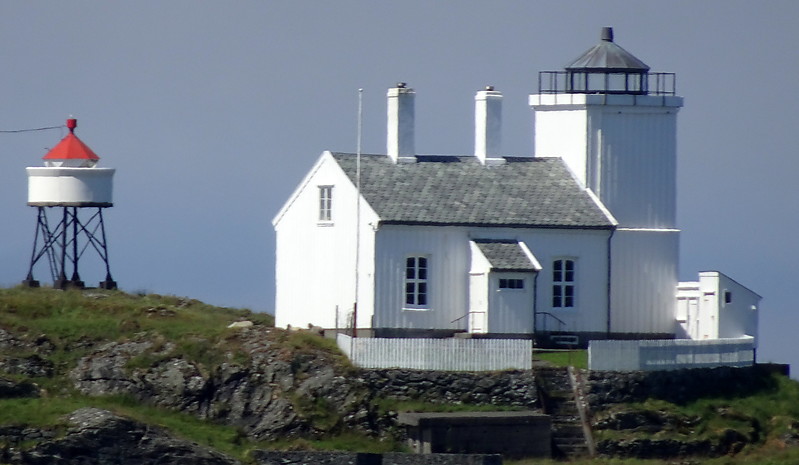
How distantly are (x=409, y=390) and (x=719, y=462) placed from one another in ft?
21.6

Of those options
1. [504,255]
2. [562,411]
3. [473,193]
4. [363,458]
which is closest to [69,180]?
[473,193]

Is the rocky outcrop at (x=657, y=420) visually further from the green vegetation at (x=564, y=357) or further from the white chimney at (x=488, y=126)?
the white chimney at (x=488, y=126)

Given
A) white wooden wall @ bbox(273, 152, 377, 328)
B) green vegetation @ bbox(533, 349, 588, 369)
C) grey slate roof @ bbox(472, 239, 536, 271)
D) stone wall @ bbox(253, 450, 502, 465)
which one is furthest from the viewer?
white wooden wall @ bbox(273, 152, 377, 328)

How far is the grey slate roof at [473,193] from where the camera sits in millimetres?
46438

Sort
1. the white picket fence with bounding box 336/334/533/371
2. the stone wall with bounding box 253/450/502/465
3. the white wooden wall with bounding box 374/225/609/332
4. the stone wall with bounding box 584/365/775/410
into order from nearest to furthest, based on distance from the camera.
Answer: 1. the stone wall with bounding box 253/450/502/465
2. the white picket fence with bounding box 336/334/533/371
3. the stone wall with bounding box 584/365/775/410
4. the white wooden wall with bounding box 374/225/609/332

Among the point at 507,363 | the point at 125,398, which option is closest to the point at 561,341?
the point at 507,363

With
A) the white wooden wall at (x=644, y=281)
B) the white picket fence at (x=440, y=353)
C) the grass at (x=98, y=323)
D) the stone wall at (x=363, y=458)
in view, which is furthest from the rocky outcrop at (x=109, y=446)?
the white wooden wall at (x=644, y=281)

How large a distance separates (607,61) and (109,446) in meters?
16.4

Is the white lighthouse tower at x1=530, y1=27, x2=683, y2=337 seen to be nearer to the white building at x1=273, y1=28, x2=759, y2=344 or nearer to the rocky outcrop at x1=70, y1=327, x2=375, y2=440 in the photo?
the white building at x1=273, y1=28, x2=759, y2=344

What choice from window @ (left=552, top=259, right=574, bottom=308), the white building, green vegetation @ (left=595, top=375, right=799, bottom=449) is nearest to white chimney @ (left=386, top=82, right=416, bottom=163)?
the white building

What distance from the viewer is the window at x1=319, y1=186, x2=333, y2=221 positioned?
47.2 m

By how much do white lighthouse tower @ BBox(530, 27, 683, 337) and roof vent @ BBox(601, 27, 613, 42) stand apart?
2.42 feet

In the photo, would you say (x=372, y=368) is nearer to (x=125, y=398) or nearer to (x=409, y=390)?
(x=409, y=390)

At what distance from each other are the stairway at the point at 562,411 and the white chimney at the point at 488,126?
7120 millimetres
